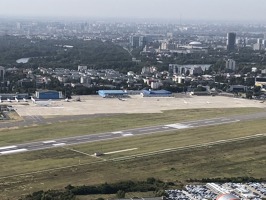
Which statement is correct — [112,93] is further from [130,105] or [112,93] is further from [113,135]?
[113,135]

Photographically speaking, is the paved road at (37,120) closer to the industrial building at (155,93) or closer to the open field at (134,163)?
the open field at (134,163)

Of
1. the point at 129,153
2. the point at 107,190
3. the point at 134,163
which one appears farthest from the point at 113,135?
the point at 107,190

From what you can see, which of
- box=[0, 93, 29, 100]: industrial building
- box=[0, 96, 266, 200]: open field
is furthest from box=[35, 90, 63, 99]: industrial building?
box=[0, 96, 266, 200]: open field

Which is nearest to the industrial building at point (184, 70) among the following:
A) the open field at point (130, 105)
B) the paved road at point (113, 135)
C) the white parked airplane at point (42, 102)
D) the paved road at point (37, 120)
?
the open field at point (130, 105)

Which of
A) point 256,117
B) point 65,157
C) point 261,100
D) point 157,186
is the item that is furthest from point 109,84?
point 157,186

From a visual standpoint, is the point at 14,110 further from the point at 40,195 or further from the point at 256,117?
the point at 40,195
